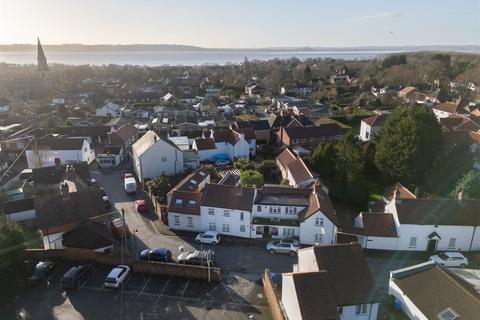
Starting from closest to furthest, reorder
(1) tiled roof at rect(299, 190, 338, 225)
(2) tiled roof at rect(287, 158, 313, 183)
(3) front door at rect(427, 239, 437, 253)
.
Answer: (3) front door at rect(427, 239, 437, 253) < (1) tiled roof at rect(299, 190, 338, 225) < (2) tiled roof at rect(287, 158, 313, 183)

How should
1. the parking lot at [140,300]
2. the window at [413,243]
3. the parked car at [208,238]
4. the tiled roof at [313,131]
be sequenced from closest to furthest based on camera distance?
the parking lot at [140,300], the window at [413,243], the parked car at [208,238], the tiled roof at [313,131]

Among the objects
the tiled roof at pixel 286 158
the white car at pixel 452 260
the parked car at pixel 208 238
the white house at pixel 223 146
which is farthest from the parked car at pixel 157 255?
the white house at pixel 223 146

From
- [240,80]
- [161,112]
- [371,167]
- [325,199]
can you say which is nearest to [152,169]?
[325,199]

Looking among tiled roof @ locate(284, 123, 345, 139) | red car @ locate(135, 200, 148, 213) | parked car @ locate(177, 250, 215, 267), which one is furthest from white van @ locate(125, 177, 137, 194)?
tiled roof @ locate(284, 123, 345, 139)

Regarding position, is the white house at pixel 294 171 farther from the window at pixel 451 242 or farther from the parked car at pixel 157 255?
the parked car at pixel 157 255

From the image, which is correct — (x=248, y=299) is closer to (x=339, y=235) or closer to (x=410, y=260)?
(x=339, y=235)

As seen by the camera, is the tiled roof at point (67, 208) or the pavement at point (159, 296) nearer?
the pavement at point (159, 296)

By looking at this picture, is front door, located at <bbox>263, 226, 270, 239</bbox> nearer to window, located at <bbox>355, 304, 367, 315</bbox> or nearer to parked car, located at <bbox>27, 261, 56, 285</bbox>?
window, located at <bbox>355, 304, 367, 315</bbox>
